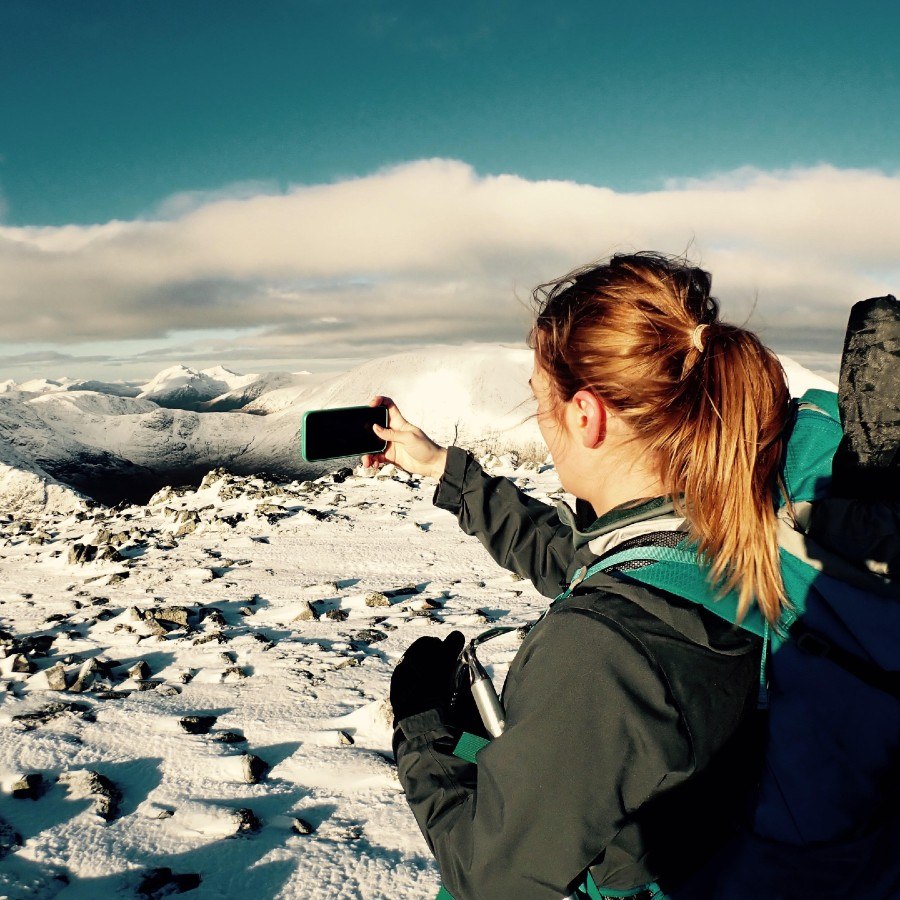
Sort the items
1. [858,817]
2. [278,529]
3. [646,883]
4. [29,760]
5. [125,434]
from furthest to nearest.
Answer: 1. [125,434]
2. [278,529]
3. [29,760]
4. [646,883]
5. [858,817]

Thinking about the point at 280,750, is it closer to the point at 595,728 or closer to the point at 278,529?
the point at 595,728

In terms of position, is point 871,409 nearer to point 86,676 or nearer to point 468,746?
point 468,746

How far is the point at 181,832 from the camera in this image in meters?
2.92

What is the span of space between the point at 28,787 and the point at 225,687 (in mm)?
1436

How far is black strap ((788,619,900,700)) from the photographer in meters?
1.27

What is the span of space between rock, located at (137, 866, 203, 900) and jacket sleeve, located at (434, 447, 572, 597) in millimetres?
1740

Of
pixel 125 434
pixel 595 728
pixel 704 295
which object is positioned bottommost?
pixel 125 434

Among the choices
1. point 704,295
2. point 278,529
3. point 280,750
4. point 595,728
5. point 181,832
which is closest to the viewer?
point 595,728

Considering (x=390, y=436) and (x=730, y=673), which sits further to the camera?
(x=390, y=436)

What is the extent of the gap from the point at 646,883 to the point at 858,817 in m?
0.45

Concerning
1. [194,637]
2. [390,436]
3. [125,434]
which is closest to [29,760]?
[194,637]

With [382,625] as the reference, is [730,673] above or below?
above

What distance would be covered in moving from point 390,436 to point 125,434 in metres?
32.6

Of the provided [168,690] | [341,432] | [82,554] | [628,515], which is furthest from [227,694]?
[82,554]
